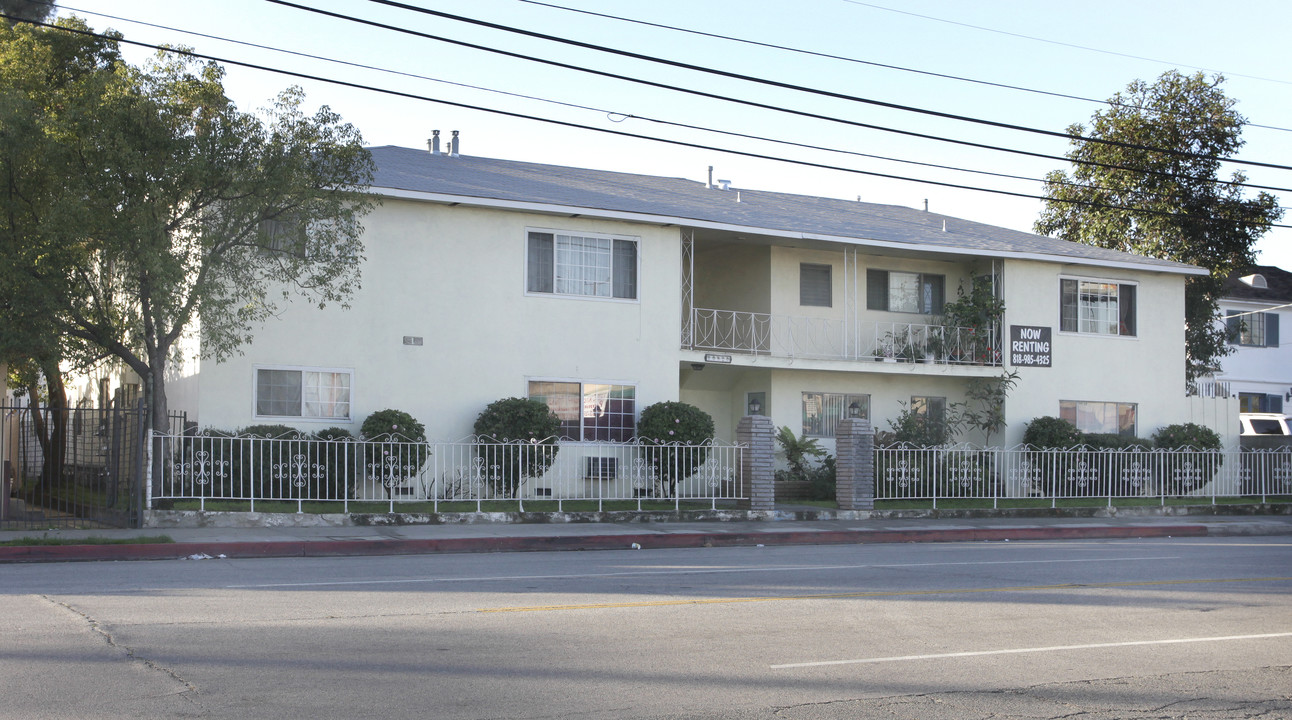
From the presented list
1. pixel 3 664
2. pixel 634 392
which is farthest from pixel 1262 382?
pixel 3 664

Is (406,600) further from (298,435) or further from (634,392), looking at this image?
(634,392)

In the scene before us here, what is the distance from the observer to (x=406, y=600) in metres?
9.90

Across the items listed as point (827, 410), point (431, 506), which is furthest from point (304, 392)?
point (827, 410)

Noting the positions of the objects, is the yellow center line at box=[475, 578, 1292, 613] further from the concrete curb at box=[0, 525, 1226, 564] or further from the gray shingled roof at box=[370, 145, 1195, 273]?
the gray shingled roof at box=[370, 145, 1195, 273]

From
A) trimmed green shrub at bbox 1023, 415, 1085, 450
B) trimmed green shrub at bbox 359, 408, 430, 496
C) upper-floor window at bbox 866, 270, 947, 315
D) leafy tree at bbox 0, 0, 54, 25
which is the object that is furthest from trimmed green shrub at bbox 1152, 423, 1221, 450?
leafy tree at bbox 0, 0, 54, 25

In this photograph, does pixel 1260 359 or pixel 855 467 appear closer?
pixel 855 467

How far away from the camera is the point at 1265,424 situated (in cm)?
3083

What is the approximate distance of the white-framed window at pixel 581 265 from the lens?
21.7m

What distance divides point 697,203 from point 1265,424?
17438mm

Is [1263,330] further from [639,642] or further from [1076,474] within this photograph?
[639,642]

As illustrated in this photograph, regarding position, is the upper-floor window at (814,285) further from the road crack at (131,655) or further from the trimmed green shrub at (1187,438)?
the road crack at (131,655)

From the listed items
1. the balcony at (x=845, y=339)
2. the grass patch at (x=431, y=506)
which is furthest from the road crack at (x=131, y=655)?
the balcony at (x=845, y=339)

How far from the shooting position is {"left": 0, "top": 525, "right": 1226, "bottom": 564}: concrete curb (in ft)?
44.9

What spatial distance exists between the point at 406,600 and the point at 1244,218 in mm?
28709
